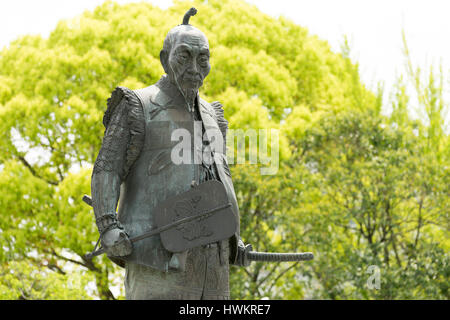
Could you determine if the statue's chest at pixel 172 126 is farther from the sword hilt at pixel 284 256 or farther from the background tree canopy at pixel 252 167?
the background tree canopy at pixel 252 167

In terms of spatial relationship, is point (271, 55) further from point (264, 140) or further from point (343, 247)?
point (343, 247)

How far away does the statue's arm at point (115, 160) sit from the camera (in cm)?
423

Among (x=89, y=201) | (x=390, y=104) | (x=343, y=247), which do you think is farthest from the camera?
(x=390, y=104)

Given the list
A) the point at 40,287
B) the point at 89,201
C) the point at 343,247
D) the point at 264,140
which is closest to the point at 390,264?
the point at 343,247

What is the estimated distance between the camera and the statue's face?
4.39 metres

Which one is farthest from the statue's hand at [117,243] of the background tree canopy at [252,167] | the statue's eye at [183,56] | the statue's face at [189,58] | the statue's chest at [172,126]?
the background tree canopy at [252,167]

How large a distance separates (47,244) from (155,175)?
10.6 meters

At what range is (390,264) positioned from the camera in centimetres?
1293

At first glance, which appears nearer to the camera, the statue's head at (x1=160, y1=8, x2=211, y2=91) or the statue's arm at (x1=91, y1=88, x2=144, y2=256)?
the statue's arm at (x1=91, y1=88, x2=144, y2=256)

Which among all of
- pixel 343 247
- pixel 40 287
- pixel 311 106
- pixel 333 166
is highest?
pixel 311 106

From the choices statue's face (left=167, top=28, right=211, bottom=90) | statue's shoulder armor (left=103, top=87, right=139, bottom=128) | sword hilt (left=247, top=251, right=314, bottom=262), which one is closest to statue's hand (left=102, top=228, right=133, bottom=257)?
statue's shoulder armor (left=103, top=87, right=139, bottom=128)

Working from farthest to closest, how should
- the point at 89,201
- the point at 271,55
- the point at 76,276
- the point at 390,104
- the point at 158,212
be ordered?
the point at 390,104 → the point at 271,55 → the point at 76,276 → the point at 89,201 → the point at 158,212

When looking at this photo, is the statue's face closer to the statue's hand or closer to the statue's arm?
the statue's arm

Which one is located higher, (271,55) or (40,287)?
(271,55)
